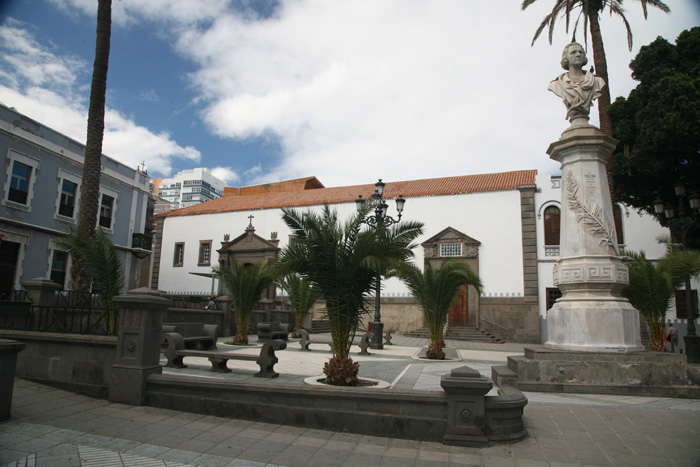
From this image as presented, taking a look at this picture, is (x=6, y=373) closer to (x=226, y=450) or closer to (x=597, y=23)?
(x=226, y=450)

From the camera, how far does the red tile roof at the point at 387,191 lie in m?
24.0

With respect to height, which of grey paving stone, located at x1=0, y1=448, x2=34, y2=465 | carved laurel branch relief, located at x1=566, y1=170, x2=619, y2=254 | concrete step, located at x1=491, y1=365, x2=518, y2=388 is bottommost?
grey paving stone, located at x1=0, y1=448, x2=34, y2=465

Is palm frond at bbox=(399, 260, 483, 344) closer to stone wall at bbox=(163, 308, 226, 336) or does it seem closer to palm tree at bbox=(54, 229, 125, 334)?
palm tree at bbox=(54, 229, 125, 334)

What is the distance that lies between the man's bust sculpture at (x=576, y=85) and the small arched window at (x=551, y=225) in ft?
49.6

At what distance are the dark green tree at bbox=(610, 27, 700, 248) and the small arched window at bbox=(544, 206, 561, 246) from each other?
531 centimetres

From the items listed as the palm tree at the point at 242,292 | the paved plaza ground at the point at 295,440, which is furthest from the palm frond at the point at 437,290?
the paved plaza ground at the point at 295,440

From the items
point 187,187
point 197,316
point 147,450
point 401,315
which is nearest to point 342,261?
point 147,450

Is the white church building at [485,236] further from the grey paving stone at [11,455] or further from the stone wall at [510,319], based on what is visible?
the grey paving stone at [11,455]

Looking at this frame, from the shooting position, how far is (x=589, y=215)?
7.30 m

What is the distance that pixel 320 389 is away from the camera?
5176 millimetres

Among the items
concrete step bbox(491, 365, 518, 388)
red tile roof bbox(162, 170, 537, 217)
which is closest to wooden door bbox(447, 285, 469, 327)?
red tile roof bbox(162, 170, 537, 217)

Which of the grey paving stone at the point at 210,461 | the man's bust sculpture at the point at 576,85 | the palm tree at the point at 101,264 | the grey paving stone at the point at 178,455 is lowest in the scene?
the grey paving stone at the point at 210,461

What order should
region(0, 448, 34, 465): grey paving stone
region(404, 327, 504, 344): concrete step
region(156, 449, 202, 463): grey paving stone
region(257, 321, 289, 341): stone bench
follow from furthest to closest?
1. region(404, 327, 504, 344): concrete step
2. region(257, 321, 289, 341): stone bench
3. region(156, 449, 202, 463): grey paving stone
4. region(0, 448, 34, 465): grey paving stone

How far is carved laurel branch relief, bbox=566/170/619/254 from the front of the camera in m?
7.18
